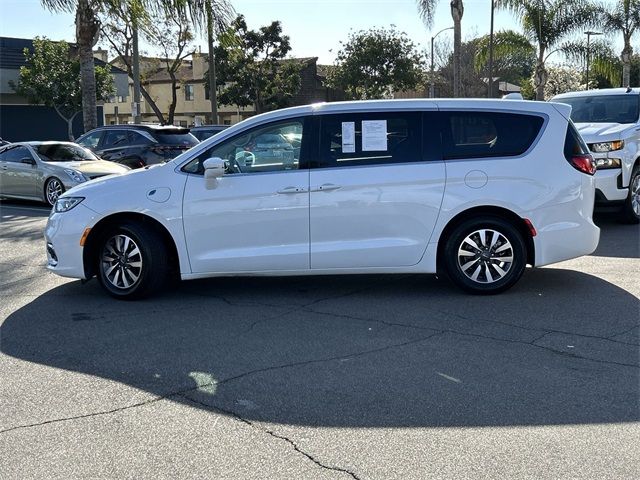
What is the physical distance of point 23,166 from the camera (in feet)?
51.0

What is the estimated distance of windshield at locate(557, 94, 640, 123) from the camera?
38.2 ft

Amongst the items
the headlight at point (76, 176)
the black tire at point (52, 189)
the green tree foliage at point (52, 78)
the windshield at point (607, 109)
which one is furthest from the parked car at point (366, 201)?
the green tree foliage at point (52, 78)

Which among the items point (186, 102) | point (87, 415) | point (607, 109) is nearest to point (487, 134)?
point (87, 415)

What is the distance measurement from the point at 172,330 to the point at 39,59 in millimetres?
36501

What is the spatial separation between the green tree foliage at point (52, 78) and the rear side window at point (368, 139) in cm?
3506

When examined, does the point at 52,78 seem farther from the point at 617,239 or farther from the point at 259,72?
the point at 617,239

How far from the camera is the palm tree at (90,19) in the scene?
18.2 metres

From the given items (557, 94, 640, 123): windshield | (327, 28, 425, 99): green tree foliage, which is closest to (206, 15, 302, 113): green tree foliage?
(327, 28, 425, 99): green tree foliage

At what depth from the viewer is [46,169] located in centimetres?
1514

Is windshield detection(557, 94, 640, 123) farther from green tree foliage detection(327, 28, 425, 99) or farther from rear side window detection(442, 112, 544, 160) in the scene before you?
green tree foliage detection(327, 28, 425, 99)

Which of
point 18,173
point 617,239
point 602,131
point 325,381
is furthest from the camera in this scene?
point 18,173

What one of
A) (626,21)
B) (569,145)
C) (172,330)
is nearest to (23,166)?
(172,330)

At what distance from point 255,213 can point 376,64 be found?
47.4 metres

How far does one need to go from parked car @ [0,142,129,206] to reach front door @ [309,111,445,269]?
29.5ft
